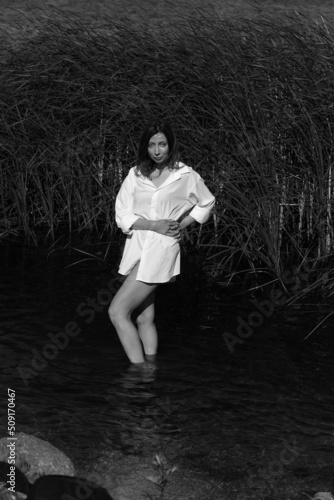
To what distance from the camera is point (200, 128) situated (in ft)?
29.9

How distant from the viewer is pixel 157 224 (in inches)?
230

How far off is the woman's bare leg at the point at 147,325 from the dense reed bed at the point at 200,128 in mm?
1990

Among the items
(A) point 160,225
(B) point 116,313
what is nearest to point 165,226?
(A) point 160,225

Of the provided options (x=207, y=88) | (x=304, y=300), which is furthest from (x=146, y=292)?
(x=207, y=88)

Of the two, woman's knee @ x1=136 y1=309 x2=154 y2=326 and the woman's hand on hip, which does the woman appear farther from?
woman's knee @ x1=136 y1=309 x2=154 y2=326

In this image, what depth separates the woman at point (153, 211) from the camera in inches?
229

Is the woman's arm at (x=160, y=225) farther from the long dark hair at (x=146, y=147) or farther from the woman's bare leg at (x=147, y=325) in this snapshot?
the woman's bare leg at (x=147, y=325)

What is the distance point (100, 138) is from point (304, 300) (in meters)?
2.84

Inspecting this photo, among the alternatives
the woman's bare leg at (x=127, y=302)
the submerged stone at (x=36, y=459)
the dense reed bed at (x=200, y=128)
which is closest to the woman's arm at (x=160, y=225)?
the woman's bare leg at (x=127, y=302)

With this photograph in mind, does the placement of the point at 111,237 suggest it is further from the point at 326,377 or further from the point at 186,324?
the point at 326,377

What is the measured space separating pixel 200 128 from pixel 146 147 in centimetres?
336

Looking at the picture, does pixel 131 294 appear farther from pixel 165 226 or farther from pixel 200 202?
pixel 200 202

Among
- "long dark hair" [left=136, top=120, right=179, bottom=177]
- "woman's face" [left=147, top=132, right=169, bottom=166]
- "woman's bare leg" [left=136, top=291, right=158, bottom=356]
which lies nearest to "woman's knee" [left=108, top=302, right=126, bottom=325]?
"woman's bare leg" [left=136, top=291, right=158, bottom=356]

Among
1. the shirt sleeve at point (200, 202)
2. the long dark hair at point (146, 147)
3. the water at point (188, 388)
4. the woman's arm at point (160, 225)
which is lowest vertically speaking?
the water at point (188, 388)
